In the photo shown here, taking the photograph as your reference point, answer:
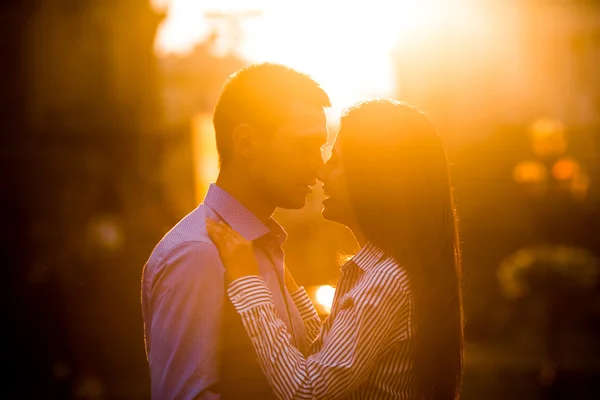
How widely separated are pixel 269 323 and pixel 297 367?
0.72 feet

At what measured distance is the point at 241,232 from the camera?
13.9ft

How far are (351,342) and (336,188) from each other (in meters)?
0.80

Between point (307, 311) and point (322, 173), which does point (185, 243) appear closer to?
point (322, 173)

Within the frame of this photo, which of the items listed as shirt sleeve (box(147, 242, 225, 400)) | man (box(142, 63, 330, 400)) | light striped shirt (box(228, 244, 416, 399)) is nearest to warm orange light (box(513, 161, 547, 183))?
man (box(142, 63, 330, 400))

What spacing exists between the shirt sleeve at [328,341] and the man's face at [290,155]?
1.57 feet

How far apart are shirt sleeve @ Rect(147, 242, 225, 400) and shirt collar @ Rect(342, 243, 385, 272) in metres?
0.75

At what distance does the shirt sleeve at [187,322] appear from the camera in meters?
3.70

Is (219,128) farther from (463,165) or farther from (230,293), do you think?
(463,165)

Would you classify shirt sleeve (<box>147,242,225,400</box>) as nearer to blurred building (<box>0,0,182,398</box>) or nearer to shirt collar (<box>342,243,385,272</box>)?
shirt collar (<box>342,243,385,272</box>)

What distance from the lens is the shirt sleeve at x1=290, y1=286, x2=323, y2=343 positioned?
477 centimetres

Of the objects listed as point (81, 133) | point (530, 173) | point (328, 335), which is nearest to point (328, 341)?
point (328, 335)

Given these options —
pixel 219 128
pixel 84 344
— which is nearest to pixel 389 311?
pixel 219 128

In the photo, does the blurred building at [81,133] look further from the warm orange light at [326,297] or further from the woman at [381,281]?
the woman at [381,281]

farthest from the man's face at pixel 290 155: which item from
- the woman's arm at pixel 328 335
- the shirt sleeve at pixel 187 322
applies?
the shirt sleeve at pixel 187 322
